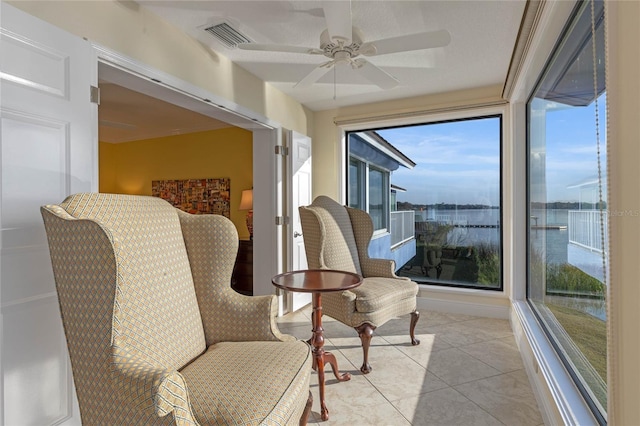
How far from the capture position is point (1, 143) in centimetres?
138

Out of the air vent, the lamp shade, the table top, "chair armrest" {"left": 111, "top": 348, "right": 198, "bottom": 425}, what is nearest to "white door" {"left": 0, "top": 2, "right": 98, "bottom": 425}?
Answer: "chair armrest" {"left": 111, "top": 348, "right": 198, "bottom": 425}

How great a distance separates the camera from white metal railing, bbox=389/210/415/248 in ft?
14.1

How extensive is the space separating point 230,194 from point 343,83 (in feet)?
7.82

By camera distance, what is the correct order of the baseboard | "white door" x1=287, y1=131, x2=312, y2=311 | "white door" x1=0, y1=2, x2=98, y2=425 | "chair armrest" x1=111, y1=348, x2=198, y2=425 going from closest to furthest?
1. "chair armrest" x1=111, y1=348, x2=198, y2=425
2. "white door" x1=0, y1=2, x2=98, y2=425
3. the baseboard
4. "white door" x1=287, y1=131, x2=312, y2=311

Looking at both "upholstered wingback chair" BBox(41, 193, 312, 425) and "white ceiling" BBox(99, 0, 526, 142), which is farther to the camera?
"white ceiling" BBox(99, 0, 526, 142)

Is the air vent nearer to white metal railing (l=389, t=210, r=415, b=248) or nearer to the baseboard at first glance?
white metal railing (l=389, t=210, r=415, b=248)

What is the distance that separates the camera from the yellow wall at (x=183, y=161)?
491 centimetres

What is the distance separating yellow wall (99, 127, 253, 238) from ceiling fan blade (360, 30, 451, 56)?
10.1ft

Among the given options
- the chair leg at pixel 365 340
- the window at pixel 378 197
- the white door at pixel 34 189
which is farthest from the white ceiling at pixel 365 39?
the chair leg at pixel 365 340

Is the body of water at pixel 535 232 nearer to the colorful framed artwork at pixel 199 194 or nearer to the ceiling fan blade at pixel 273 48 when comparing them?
the ceiling fan blade at pixel 273 48

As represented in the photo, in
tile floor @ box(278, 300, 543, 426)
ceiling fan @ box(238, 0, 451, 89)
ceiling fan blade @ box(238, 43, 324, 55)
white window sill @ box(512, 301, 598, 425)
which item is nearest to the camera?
white window sill @ box(512, 301, 598, 425)

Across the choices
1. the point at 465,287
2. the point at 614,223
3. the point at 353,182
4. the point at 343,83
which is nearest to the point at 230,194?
the point at 353,182

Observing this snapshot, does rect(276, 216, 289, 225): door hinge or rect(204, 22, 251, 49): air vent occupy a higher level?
rect(204, 22, 251, 49): air vent

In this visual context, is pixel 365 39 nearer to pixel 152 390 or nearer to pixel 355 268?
pixel 355 268
